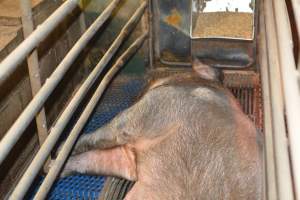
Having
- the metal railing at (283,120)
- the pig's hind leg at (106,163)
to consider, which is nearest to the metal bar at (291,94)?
the metal railing at (283,120)

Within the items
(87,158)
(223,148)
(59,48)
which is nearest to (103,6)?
(59,48)

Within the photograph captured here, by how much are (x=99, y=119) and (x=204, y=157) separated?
1244 mm

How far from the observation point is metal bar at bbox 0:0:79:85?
1.58 meters

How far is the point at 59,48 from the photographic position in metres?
3.38

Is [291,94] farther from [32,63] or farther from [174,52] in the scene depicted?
[174,52]

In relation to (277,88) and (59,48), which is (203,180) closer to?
(277,88)

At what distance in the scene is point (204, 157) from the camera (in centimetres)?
221

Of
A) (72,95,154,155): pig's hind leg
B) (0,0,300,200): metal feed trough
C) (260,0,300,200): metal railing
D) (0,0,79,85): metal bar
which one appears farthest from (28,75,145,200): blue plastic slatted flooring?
(260,0,300,200): metal railing

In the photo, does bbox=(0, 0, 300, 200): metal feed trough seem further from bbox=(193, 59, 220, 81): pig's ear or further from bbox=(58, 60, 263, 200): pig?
bbox=(193, 59, 220, 81): pig's ear

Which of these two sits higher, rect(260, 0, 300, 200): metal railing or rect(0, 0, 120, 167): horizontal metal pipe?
rect(260, 0, 300, 200): metal railing

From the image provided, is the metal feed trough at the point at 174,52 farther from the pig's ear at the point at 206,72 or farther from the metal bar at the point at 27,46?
the pig's ear at the point at 206,72

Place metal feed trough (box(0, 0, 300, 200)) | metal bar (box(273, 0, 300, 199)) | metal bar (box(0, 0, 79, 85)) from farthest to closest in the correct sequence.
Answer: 1. metal feed trough (box(0, 0, 300, 200))
2. metal bar (box(0, 0, 79, 85))
3. metal bar (box(273, 0, 300, 199))

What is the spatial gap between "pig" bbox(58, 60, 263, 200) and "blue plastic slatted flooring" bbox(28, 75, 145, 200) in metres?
0.07

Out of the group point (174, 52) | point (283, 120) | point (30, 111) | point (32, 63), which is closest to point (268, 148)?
point (283, 120)
